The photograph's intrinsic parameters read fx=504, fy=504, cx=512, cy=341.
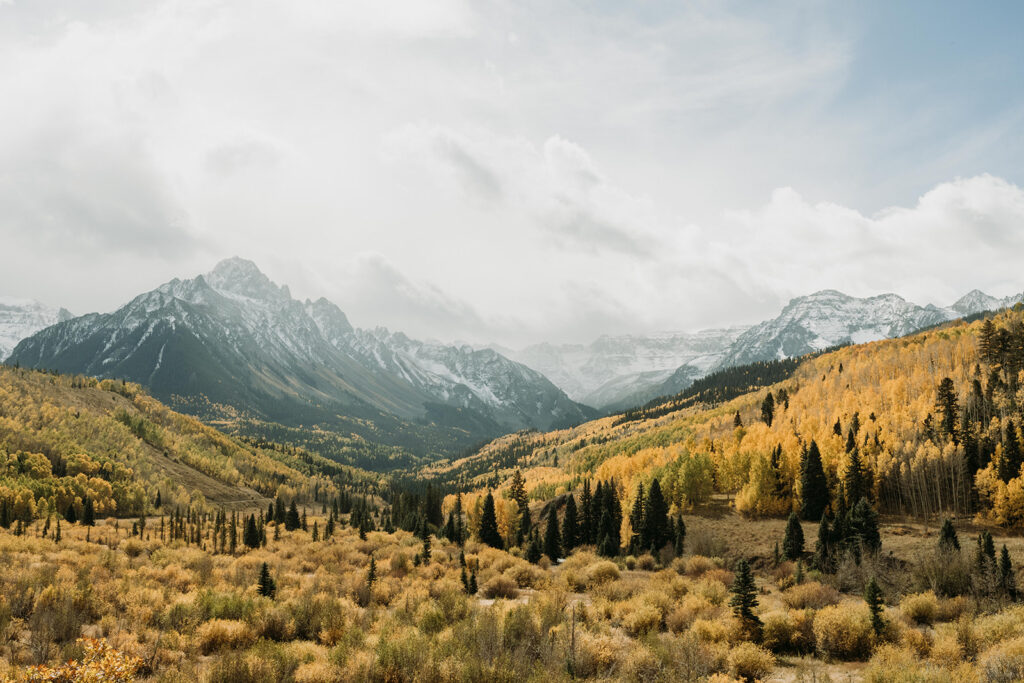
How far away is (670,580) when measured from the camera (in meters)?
35.7

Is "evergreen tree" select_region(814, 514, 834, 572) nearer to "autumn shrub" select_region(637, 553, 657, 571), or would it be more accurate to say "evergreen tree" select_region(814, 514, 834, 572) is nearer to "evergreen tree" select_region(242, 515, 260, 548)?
"autumn shrub" select_region(637, 553, 657, 571)

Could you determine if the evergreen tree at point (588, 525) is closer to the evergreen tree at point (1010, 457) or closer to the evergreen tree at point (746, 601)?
the evergreen tree at point (1010, 457)

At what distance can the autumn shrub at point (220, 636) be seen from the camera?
22031 millimetres

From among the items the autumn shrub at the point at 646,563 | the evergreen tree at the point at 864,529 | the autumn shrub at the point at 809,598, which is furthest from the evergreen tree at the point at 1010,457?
the autumn shrub at the point at 809,598

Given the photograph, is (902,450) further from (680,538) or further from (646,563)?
(646,563)

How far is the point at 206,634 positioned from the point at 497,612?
12.9m

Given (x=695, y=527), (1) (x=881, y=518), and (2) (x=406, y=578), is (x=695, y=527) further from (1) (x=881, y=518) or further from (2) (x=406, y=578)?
(2) (x=406, y=578)

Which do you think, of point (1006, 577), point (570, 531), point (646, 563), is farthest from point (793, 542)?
point (570, 531)

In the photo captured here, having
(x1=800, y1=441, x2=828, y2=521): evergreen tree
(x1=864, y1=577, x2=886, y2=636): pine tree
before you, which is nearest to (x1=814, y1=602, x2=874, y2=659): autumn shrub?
(x1=864, y1=577, x2=886, y2=636): pine tree

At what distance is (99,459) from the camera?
121250 mm

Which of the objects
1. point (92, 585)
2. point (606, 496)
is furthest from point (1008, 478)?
point (92, 585)

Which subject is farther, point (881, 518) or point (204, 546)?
point (881, 518)

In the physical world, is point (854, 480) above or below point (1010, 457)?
below

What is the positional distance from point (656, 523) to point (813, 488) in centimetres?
2205
